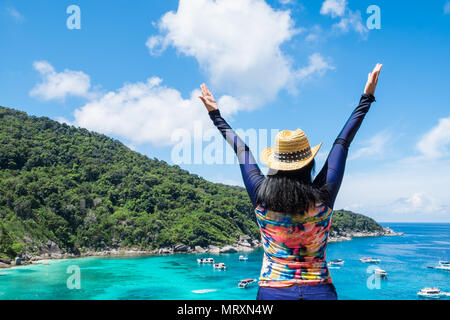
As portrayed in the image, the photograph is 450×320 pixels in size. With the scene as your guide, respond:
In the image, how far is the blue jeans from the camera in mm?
1121

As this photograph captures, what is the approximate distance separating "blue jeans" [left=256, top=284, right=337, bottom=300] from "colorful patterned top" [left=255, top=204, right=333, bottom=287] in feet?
0.05

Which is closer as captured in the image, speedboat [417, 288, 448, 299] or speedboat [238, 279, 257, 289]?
speedboat [417, 288, 448, 299]

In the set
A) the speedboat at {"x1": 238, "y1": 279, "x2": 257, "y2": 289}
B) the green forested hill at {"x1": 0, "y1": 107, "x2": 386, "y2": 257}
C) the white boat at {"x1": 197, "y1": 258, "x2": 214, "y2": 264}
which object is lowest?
the white boat at {"x1": 197, "y1": 258, "x2": 214, "y2": 264}

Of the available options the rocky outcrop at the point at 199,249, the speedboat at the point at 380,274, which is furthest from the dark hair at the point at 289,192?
the rocky outcrop at the point at 199,249

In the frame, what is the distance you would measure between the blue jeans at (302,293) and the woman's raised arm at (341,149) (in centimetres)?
28

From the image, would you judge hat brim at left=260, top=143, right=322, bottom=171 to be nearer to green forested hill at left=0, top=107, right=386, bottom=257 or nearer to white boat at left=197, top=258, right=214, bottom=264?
green forested hill at left=0, top=107, right=386, bottom=257

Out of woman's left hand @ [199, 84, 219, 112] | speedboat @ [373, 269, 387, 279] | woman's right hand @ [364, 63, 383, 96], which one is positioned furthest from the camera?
speedboat @ [373, 269, 387, 279]

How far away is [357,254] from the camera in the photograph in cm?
4928

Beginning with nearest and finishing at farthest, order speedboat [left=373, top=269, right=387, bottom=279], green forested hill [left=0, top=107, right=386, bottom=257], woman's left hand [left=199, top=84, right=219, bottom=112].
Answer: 1. woman's left hand [left=199, top=84, right=219, bottom=112]
2. speedboat [left=373, top=269, right=387, bottom=279]
3. green forested hill [left=0, top=107, right=386, bottom=257]

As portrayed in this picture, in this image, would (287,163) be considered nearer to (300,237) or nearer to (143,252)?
(300,237)

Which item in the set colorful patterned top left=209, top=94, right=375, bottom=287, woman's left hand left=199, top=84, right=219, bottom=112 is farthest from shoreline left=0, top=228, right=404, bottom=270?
colorful patterned top left=209, top=94, right=375, bottom=287

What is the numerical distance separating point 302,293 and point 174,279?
108 ft

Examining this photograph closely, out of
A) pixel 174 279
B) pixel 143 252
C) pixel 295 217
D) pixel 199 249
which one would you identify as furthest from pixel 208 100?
pixel 199 249
